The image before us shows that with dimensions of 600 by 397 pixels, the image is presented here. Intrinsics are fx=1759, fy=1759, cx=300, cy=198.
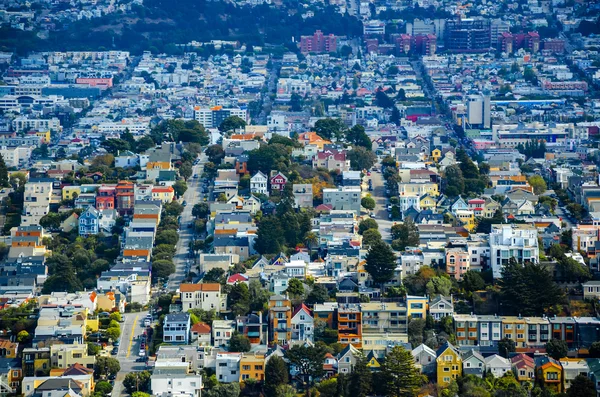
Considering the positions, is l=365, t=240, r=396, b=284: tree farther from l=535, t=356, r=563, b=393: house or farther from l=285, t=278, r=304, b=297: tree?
l=535, t=356, r=563, b=393: house

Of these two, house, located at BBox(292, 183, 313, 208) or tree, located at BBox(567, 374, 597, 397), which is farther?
house, located at BBox(292, 183, 313, 208)

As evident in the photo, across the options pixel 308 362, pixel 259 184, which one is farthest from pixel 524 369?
pixel 259 184

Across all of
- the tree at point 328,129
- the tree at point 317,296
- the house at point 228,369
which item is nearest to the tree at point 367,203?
the tree at point 317,296

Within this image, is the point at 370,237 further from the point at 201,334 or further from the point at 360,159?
the point at 360,159

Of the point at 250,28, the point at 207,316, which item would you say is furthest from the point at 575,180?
the point at 250,28

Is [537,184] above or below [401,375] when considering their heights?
above

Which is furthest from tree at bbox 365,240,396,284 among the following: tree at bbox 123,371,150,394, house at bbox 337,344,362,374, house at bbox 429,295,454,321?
tree at bbox 123,371,150,394
